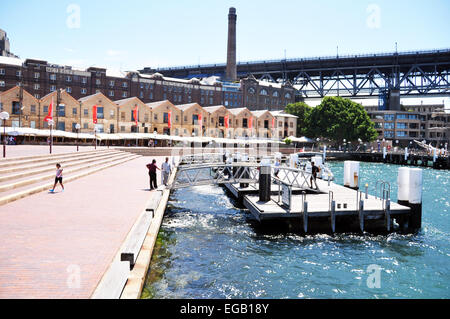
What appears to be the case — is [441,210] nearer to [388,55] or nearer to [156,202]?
[156,202]

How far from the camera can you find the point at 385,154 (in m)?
78.3

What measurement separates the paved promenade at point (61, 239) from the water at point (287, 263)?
1.93m

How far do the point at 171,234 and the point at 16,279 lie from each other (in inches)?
393

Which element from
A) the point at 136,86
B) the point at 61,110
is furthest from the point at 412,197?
the point at 136,86

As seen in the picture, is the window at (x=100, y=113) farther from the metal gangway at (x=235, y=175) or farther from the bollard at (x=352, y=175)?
the bollard at (x=352, y=175)

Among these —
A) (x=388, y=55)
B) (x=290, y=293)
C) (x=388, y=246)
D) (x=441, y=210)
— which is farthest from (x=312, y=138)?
(x=290, y=293)

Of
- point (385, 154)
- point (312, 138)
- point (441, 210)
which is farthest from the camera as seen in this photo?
point (312, 138)

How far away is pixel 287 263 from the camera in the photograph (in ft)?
47.8

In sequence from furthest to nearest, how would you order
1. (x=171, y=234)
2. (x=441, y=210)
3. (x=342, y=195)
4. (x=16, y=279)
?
(x=441, y=210), (x=342, y=195), (x=171, y=234), (x=16, y=279)

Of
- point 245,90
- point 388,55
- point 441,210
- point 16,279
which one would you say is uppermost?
point 388,55

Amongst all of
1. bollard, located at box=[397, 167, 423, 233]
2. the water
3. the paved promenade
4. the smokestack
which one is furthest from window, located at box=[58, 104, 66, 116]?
bollard, located at box=[397, 167, 423, 233]

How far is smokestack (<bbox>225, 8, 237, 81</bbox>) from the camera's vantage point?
368ft

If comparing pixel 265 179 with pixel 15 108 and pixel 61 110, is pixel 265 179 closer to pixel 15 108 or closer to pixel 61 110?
pixel 61 110

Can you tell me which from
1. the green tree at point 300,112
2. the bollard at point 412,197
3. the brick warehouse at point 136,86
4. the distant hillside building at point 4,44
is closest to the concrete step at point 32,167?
the bollard at point 412,197
